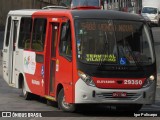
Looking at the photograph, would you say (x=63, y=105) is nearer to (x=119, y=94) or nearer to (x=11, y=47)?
(x=119, y=94)

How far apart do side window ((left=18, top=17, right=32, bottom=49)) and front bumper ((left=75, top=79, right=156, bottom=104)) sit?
3774 mm

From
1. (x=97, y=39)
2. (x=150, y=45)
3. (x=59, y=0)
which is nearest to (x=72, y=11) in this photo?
(x=97, y=39)

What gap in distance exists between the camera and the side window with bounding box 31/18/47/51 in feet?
50.3

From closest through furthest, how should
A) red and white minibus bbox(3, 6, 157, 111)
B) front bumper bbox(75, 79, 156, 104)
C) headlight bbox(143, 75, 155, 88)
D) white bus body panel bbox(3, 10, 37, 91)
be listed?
front bumper bbox(75, 79, 156, 104), red and white minibus bbox(3, 6, 157, 111), headlight bbox(143, 75, 155, 88), white bus body panel bbox(3, 10, 37, 91)

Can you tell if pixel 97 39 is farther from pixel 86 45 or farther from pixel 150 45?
pixel 150 45

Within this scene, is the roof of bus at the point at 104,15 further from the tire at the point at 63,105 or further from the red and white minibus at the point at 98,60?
the tire at the point at 63,105

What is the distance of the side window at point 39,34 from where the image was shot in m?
15.3

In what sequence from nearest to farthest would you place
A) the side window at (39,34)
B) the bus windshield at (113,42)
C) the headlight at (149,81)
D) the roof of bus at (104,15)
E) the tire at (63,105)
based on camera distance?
the bus windshield at (113,42) < the headlight at (149,81) < the tire at (63,105) < the roof of bus at (104,15) < the side window at (39,34)

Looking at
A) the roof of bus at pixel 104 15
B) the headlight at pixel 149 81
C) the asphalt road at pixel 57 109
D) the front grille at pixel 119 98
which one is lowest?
the asphalt road at pixel 57 109

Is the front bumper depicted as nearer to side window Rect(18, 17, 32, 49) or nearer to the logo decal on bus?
the logo decal on bus

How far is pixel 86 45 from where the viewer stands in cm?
1337

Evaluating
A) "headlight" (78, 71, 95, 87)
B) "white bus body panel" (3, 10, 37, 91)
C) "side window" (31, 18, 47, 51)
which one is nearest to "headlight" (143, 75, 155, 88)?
"headlight" (78, 71, 95, 87)

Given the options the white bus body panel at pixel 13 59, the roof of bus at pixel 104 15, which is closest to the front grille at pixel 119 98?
the roof of bus at pixel 104 15

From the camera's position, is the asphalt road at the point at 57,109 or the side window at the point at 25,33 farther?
the side window at the point at 25,33
